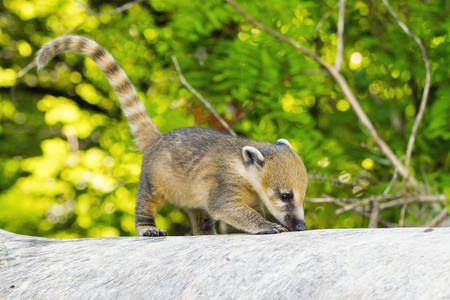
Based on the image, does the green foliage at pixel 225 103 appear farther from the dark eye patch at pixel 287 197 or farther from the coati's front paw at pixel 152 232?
the coati's front paw at pixel 152 232

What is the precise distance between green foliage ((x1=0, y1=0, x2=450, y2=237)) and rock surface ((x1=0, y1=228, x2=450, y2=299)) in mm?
2133

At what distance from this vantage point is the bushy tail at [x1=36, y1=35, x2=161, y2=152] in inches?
221

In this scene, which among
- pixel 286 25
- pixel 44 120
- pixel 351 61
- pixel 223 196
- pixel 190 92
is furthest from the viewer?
pixel 44 120

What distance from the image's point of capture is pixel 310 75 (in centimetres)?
662

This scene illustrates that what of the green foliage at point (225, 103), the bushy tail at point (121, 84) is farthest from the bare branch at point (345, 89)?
the bushy tail at point (121, 84)

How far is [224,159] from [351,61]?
11.3 ft

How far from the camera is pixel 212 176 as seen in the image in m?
5.12

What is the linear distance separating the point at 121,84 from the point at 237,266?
9.33 feet

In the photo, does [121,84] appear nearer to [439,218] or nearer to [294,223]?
[294,223]

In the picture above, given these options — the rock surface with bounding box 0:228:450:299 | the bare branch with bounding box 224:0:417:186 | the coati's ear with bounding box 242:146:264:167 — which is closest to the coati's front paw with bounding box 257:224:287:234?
the rock surface with bounding box 0:228:450:299

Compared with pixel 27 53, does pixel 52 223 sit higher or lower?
lower

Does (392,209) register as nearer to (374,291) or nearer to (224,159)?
(224,159)

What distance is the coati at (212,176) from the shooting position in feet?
15.8

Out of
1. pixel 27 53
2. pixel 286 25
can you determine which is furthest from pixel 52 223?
pixel 286 25
